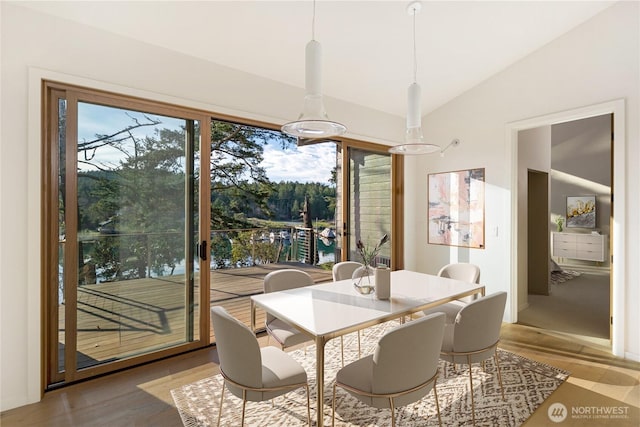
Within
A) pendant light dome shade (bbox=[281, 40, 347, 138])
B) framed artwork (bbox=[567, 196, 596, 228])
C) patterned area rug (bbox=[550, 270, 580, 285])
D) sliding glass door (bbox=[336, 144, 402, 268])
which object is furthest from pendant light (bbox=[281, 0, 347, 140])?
framed artwork (bbox=[567, 196, 596, 228])

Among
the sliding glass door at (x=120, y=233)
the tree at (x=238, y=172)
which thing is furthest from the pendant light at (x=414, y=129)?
the tree at (x=238, y=172)

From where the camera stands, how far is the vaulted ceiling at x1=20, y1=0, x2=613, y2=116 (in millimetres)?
2445

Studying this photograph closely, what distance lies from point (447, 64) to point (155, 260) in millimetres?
3673

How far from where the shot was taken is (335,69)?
11.3 ft

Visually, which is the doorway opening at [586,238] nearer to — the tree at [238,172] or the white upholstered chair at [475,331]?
the white upholstered chair at [475,331]

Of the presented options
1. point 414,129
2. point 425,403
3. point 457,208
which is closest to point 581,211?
point 457,208

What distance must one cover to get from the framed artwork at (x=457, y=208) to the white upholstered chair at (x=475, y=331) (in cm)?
231

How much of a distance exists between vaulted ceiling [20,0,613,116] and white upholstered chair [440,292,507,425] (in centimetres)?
247

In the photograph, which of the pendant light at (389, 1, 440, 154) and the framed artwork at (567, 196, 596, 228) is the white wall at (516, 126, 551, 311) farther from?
the framed artwork at (567, 196, 596, 228)

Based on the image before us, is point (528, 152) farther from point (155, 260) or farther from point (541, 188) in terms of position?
point (155, 260)

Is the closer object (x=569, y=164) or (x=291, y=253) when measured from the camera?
(x=291, y=253)

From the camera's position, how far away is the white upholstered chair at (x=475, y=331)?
6.12 feet

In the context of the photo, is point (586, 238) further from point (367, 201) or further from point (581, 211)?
point (367, 201)

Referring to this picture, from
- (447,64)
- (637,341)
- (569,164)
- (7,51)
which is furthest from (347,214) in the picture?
(569,164)
